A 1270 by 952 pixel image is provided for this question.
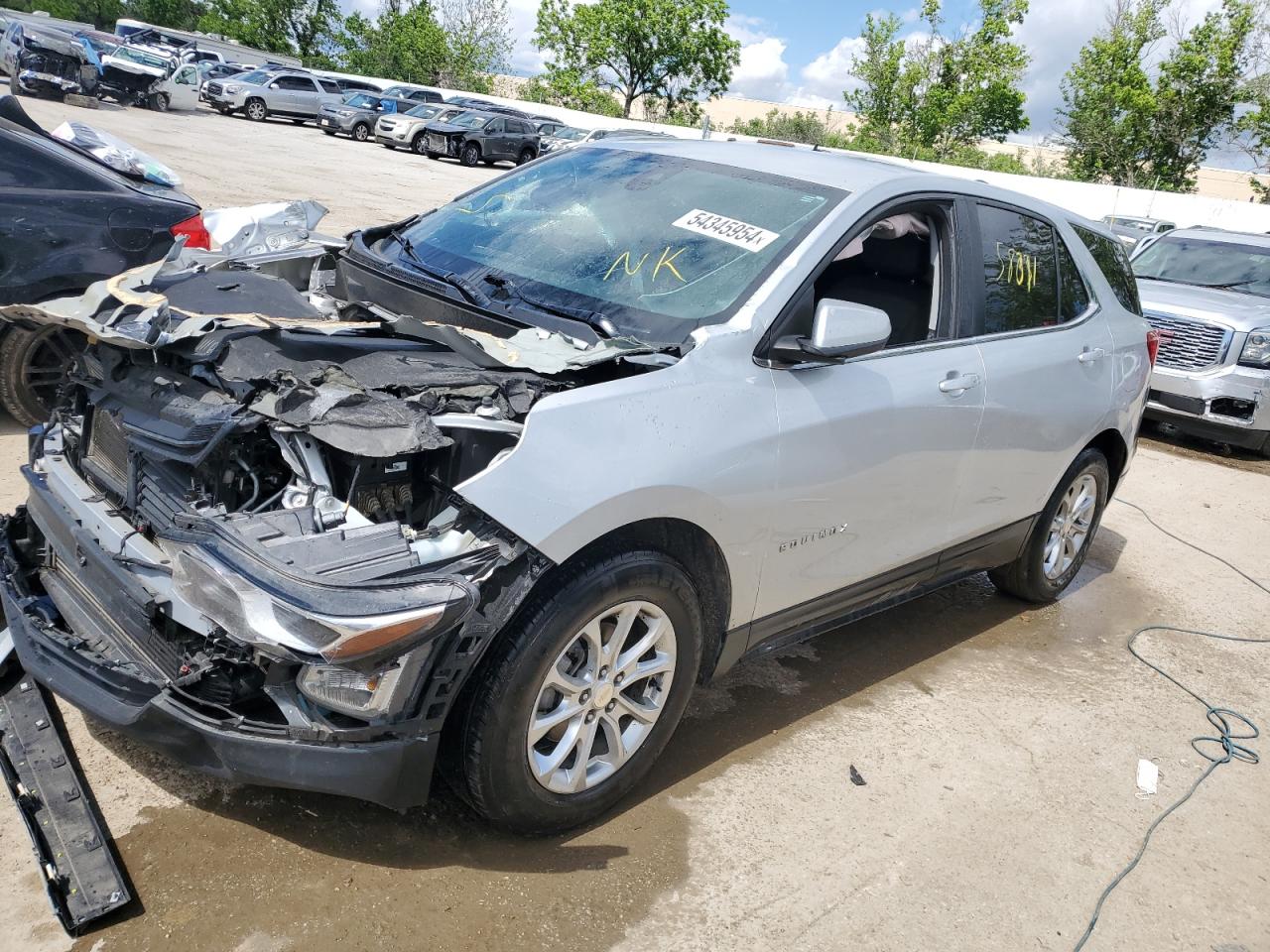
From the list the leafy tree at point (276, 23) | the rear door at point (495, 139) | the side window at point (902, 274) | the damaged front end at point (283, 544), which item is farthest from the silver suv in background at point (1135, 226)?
Result: the leafy tree at point (276, 23)

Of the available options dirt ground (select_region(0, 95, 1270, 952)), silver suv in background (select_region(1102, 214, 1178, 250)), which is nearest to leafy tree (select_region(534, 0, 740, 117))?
silver suv in background (select_region(1102, 214, 1178, 250))

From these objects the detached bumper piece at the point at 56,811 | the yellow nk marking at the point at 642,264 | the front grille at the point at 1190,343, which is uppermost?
the yellow nk marking at the point at 642,264

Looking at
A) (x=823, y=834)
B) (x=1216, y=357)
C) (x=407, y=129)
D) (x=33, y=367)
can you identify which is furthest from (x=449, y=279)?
(x=407, y=129)

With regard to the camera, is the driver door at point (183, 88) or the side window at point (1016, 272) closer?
the side window at point (1016, 272)

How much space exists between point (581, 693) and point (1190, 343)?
8507 mm

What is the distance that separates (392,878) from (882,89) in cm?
5526

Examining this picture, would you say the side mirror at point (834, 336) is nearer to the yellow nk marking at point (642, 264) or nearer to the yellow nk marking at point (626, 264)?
the yellow nk marking at point (642, 264)

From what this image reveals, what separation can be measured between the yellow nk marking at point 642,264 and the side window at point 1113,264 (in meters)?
2.50

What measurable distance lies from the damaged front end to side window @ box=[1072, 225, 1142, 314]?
3.23 m

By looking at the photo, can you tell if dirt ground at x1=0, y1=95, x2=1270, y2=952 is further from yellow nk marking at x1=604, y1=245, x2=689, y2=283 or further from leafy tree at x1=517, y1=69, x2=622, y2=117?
leafy tree at x1=517, y1=69, x2=622, y2=117

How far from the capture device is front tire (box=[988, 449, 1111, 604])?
16.3 feet

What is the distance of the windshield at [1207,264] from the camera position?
10281 mm

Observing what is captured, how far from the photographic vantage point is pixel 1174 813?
3730 millimetres

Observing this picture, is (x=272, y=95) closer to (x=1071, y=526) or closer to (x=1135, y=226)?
(x=1135, y=226)
